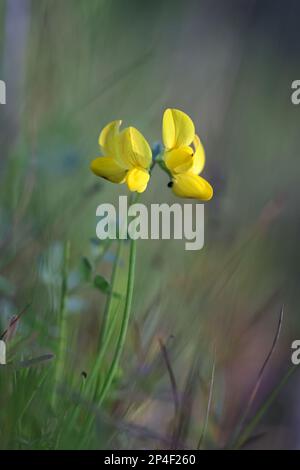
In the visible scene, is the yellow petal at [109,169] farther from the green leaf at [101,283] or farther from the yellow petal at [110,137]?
the green leaf at [101,283]

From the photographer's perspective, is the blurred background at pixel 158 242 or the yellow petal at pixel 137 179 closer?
the yellow petal at pixel 137 179

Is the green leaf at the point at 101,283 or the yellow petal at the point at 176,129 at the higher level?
the yellow petal at the point at 176,129

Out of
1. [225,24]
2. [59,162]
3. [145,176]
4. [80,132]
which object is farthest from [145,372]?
[225,24]

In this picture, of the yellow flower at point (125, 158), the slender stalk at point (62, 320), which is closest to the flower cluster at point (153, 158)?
the yellow flower at point (125, 158)

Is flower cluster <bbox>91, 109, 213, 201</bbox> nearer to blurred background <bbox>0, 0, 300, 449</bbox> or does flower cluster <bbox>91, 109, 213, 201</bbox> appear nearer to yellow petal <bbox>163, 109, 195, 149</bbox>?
yellow petal <bbox>163, 109, 195, 149</bbox>

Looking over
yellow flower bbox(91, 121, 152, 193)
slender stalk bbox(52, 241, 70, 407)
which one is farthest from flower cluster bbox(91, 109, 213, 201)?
slender stalk bbox(52, 241, 70, 407)

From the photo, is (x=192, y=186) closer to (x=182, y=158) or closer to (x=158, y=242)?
(x=182, y=158)
